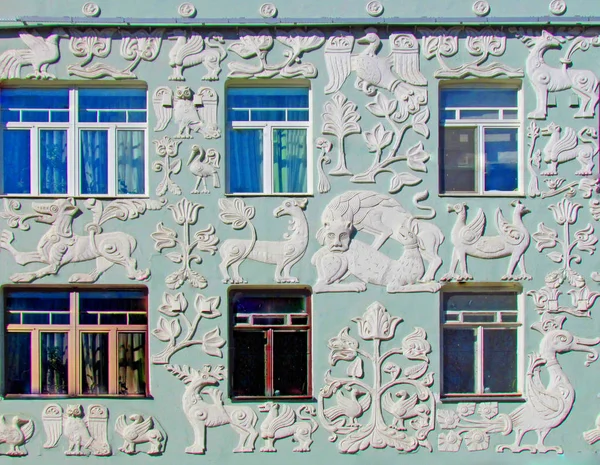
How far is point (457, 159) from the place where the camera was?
12453 mm

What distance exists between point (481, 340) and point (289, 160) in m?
3.79

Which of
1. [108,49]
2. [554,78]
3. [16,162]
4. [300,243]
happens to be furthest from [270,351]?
[554,78]

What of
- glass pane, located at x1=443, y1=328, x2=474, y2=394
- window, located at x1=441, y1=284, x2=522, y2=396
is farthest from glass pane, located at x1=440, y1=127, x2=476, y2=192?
glass pane, located at x1=443, y1=328, x2=474, y2=394

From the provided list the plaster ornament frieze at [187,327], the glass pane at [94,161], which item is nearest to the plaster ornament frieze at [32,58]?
the glass pane at [94,161]

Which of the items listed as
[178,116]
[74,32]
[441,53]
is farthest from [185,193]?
[441,53]

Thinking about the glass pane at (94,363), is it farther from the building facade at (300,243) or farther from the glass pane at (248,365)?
the glass pane at (248,365)

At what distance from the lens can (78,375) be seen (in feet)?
40.0

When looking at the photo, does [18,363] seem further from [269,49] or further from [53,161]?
[269,49]

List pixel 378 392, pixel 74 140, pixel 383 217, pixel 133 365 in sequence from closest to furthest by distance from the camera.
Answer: pixel 378 392 → pixel 383 217 → pixel 133 365 → pixel 74 140

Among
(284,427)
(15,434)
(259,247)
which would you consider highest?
(259,247)

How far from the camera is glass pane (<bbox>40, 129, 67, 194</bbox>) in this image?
40.5 ft

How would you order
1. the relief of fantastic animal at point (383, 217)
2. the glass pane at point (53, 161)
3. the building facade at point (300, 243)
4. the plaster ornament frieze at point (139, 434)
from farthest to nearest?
the glass pane at point (53, 161) → the relief of fantastic animal at point (383, 217) → the building facade at point (300, 243) → the plaster ornament frieze at point (139, 434)

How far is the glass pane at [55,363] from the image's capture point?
12.2m

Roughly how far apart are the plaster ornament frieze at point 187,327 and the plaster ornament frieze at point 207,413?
305 mm
